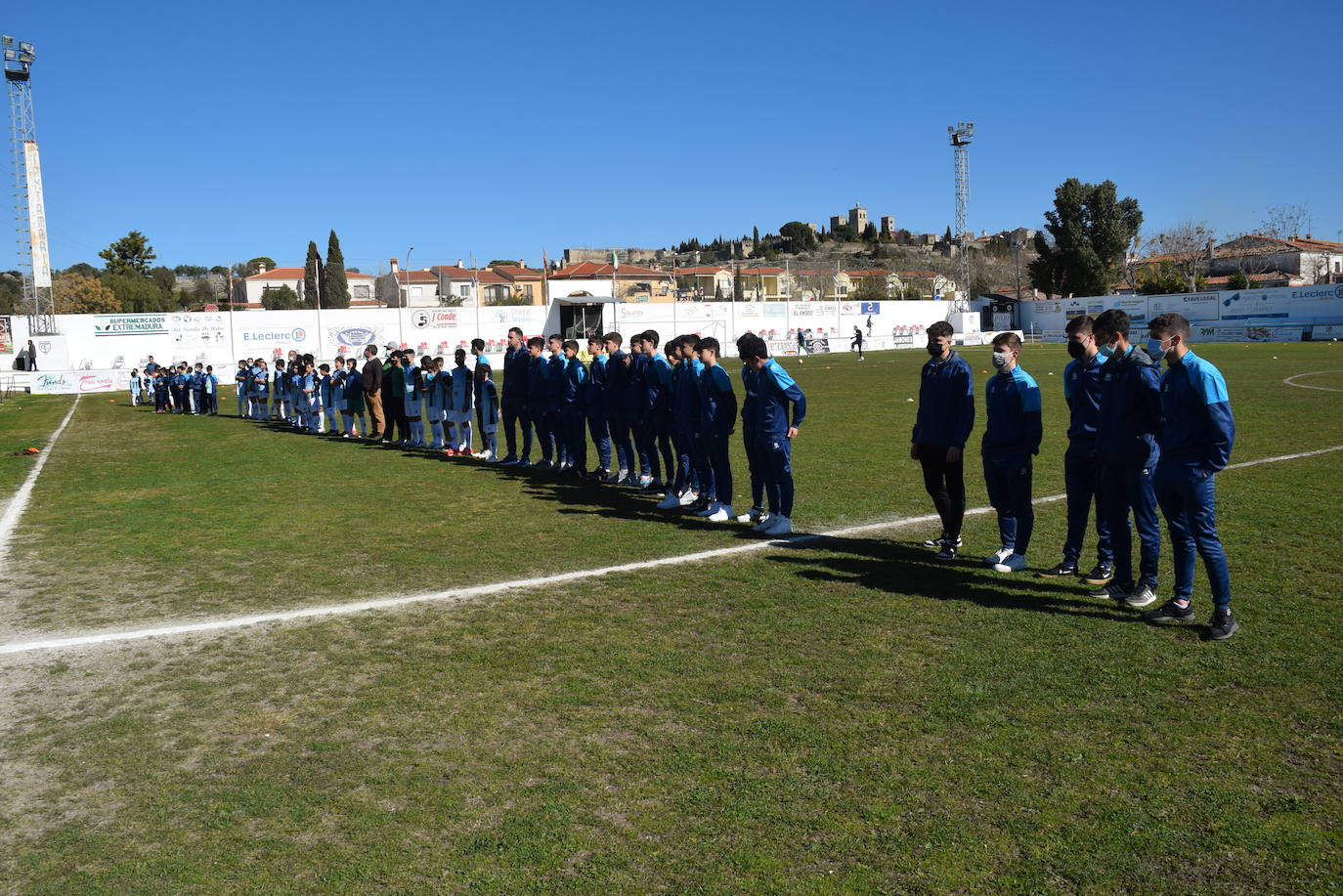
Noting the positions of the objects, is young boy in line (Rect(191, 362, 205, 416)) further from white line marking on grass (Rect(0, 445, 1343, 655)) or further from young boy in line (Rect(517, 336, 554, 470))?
white line marking on grass (Rect(0, 445, 1343, 655))

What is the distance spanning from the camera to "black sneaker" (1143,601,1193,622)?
21.5 feet

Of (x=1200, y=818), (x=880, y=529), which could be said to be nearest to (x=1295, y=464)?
(x=880, y=529)

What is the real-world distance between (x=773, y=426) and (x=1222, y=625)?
455 cm

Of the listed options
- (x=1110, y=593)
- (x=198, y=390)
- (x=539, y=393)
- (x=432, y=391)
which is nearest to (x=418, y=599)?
(x=1110, y=593)

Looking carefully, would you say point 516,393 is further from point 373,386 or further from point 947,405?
point 947,405

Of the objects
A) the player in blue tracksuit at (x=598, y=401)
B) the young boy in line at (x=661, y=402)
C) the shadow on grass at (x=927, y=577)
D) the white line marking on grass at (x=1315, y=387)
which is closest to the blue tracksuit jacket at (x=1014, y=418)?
the shadow on grass at (x=927, y=577)

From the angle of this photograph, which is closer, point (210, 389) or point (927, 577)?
point (927, 577)

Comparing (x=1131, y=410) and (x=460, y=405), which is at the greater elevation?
(x=1131, y=410)

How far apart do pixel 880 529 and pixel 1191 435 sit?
3862 mm

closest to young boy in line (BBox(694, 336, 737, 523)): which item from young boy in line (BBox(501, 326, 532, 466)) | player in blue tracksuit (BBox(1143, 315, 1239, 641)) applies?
player in blue tracksuit (BBox(1143, 315, 1239, 641))

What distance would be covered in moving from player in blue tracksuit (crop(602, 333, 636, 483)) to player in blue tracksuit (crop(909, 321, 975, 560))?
17.0 feet

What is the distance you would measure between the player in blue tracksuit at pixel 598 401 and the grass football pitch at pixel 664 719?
11.9ft

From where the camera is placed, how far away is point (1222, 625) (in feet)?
20.4

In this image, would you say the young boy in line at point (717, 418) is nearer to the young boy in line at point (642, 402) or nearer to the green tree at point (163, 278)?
the young boy in line at point (642, 402)
